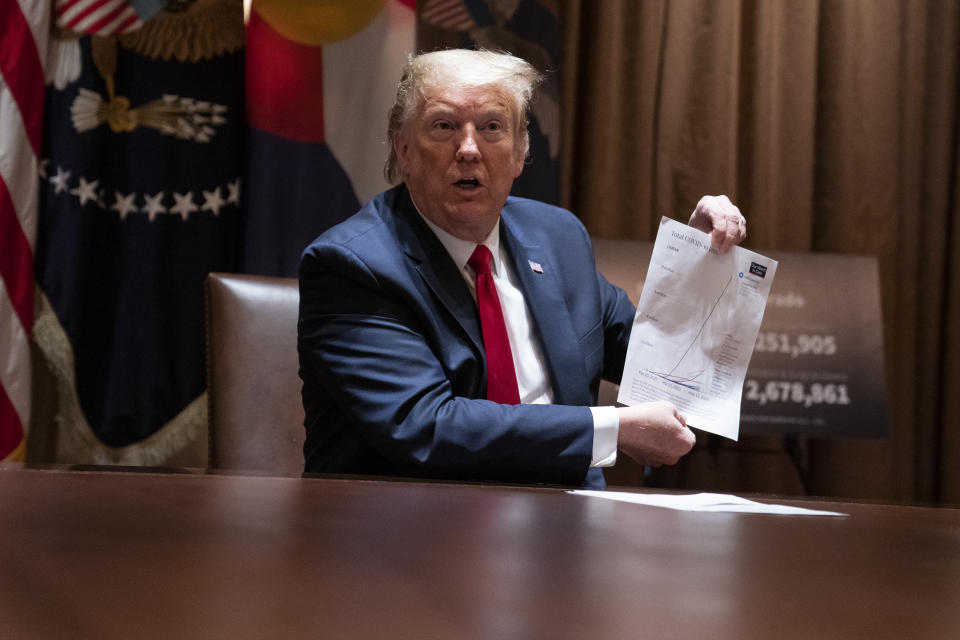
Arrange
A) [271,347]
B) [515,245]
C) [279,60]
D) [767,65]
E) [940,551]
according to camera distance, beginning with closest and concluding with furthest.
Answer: [940,551], [271,347], [515,245], [279,60], [767,65]

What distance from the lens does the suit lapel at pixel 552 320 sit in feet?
5.23

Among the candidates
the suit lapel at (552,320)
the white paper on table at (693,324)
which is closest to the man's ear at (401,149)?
the suit lapel at (552,320)

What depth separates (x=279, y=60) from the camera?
2.62 metres

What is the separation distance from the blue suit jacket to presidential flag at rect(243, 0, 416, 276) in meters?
0.92

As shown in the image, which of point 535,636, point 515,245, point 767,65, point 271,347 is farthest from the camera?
point 767,65

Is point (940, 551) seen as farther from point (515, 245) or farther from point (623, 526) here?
point (515, 245)

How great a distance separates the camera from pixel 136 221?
2568 millimetres

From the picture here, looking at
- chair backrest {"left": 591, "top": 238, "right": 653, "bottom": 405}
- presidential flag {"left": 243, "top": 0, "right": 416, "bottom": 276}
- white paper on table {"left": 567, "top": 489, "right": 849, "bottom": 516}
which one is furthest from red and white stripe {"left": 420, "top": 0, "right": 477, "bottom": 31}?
white paper on table {"left": 567, "top": 489, "right": 849, "bottom": 516}

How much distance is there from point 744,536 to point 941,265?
3.07 meters

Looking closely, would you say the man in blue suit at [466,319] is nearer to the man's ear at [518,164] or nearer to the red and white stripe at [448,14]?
the man's ear at [518,164]

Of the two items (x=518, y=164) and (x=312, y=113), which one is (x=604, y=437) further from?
(x=312, y=113)

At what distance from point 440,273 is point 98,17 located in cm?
153

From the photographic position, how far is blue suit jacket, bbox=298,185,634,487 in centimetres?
136

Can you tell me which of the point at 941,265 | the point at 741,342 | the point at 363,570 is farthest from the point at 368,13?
the point at 363,570
